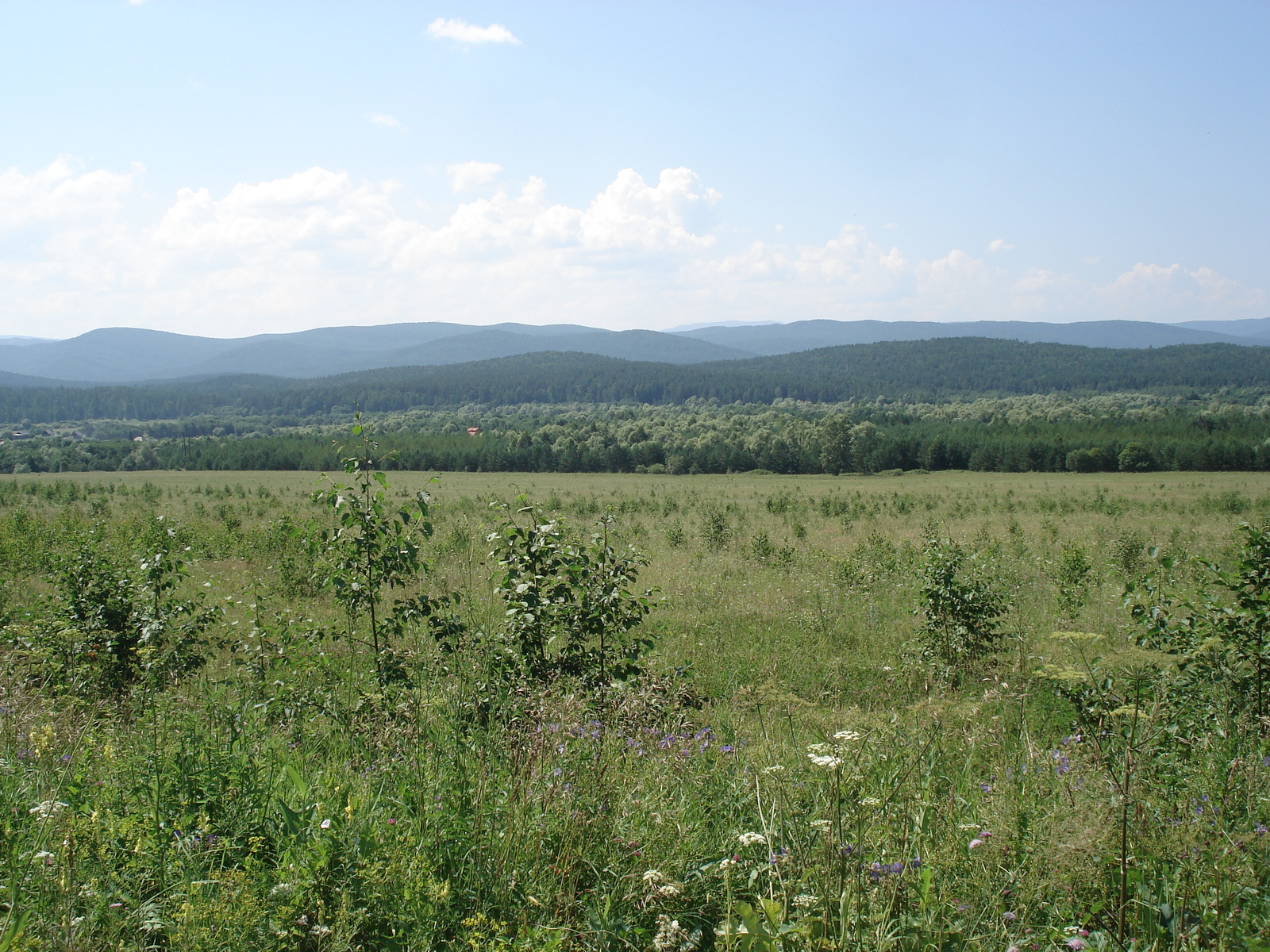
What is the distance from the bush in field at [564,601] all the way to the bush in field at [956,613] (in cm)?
422

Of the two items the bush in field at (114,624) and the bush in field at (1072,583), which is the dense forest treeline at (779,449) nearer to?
the bush in field at (1072,583)

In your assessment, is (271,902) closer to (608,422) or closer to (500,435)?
(500,435)

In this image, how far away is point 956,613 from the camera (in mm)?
8086

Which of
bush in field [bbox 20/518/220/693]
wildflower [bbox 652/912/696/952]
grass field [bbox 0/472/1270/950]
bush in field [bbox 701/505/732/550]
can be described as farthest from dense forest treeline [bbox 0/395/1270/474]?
wildflower [bbox 652/912/696/952]

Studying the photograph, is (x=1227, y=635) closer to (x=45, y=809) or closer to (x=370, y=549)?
(x=370, y=549)

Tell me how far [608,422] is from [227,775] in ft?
335

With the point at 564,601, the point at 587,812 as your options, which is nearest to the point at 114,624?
the point at 564,601

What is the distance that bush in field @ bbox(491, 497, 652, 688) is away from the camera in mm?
5301

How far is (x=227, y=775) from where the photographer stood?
295 centimetres

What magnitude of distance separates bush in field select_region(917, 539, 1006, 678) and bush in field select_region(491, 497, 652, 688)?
→ 13.8ft

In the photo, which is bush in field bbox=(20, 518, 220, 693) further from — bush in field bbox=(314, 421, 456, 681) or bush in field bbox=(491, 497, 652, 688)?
bush in field bbox=(491, 497, 652, 688)

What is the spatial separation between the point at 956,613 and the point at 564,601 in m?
5.08

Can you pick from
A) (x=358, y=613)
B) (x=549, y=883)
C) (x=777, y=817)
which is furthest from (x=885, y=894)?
(x=358, y=613)

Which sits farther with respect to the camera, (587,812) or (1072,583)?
(1072,583)
